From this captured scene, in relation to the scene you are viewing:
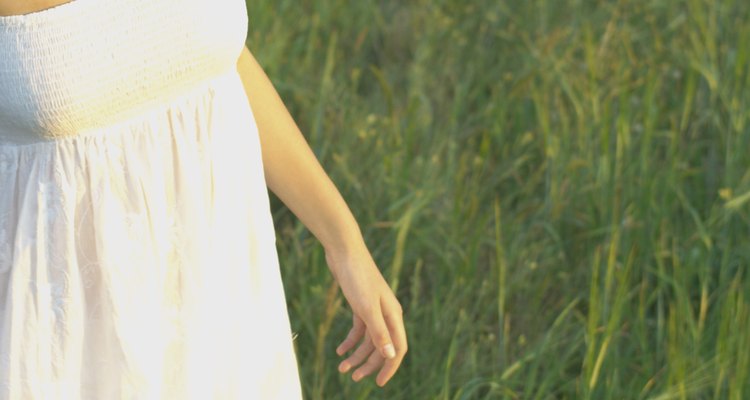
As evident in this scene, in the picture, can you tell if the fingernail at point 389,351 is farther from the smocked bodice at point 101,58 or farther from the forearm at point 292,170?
the smocked bodice at point 101,58

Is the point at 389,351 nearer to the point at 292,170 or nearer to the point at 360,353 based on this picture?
the point at 360,353

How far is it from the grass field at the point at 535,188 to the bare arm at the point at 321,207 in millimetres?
555

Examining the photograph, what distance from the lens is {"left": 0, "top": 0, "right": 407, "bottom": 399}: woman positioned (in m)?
1.14

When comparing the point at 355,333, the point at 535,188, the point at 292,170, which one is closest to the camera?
the point at 292,170

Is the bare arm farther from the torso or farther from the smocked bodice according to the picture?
the torso

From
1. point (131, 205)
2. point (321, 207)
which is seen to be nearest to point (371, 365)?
point (321, 207)

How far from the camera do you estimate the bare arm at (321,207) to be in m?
1.33

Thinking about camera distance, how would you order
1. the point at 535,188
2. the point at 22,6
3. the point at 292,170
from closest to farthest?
the point at 22,6 → the point at 292,170 → the point at 535,188

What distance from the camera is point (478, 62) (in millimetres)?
3271

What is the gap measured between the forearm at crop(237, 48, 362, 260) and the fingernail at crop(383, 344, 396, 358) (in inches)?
4.9

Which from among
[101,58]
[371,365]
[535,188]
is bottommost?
[371,365]

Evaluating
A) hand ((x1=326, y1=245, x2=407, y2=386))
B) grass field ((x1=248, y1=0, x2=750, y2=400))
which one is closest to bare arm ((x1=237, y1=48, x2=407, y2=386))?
hand ((x1=326, y1=245, x2=407, y2=386))

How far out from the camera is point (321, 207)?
1.36 m

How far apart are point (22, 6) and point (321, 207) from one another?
0.39m
